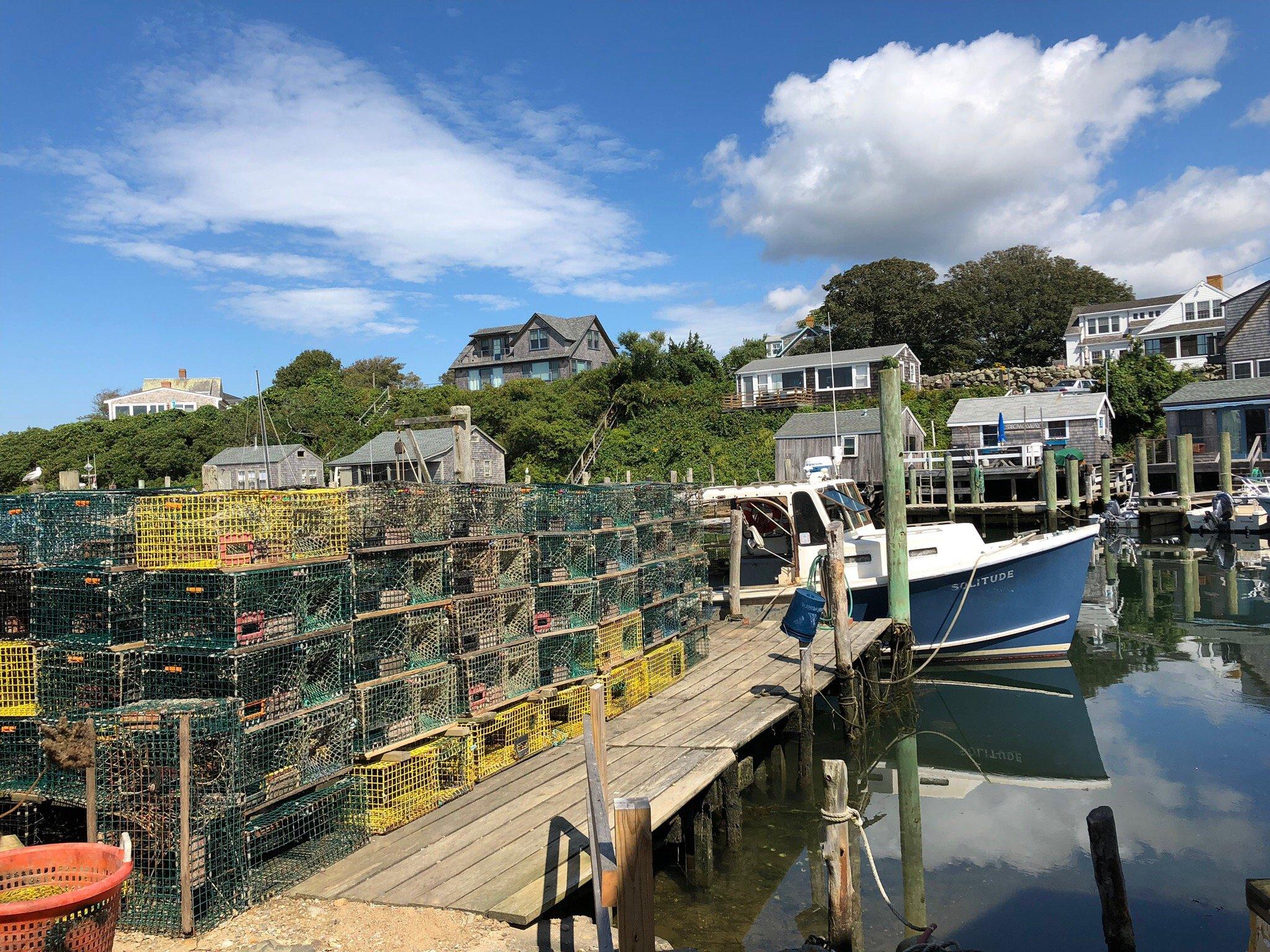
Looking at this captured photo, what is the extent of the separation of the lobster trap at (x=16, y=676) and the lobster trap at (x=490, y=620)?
2913 mm

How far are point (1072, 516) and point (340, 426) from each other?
3583 cm

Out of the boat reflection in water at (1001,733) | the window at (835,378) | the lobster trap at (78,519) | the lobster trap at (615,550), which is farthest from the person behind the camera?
the window at (835,378)

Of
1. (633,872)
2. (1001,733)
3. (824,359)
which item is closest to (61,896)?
(633,872)

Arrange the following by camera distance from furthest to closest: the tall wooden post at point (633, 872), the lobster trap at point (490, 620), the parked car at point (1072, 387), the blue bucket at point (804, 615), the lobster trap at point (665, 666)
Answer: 1. the parked car at point (1072, 387)
2. the blue bucket at point (804, 615)
3. the lobster trap at point (665, 666)
4. the lobster trap at point (490, 620)
5. the tall wooden post at point (633, 872)

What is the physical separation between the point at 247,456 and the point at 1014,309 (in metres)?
46.6

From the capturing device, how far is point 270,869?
5.68 m

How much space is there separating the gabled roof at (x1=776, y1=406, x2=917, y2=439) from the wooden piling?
3196 centimetres

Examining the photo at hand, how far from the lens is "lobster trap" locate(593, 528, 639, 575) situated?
950 centimetres

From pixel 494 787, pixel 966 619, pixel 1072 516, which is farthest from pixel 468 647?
pixel 1072 516

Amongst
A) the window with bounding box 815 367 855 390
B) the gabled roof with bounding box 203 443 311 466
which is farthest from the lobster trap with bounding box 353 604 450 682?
the window with bounding box 815 367 855 390

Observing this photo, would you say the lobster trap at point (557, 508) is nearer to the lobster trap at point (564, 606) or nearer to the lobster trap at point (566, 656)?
the lobster trap at point (564, 606)

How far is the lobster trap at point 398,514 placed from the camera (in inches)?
271

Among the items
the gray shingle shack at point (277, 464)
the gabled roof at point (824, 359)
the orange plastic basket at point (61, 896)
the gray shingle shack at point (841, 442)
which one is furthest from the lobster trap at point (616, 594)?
the gabled roof at point (824, 359)

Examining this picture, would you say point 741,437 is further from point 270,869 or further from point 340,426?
point 270,869
